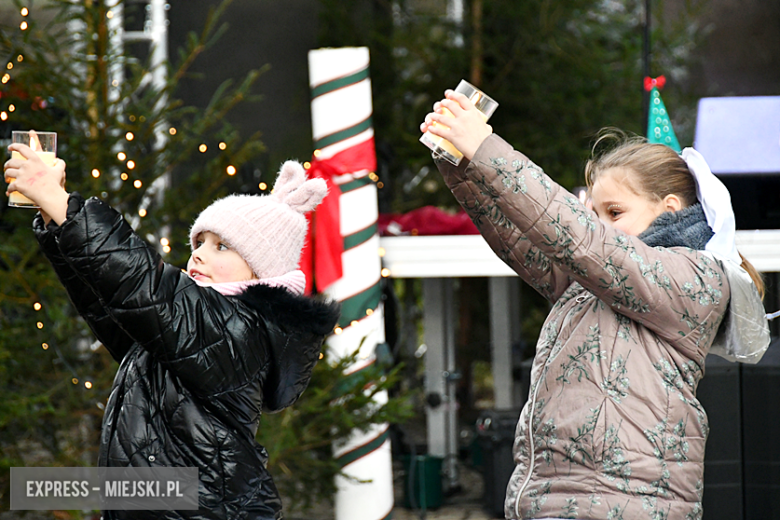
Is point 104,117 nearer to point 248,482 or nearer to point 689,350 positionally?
point 248,482

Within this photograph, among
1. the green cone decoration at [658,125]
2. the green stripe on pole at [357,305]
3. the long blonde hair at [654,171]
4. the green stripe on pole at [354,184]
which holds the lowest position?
the green stripe on pole at [357,305]

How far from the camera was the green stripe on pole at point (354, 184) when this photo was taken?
13.3ft

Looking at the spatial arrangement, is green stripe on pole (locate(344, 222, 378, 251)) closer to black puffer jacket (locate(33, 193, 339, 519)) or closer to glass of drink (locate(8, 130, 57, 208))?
black puffer jacket (locate(33, 193, 339, 519))

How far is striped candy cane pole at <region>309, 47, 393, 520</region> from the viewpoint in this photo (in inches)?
157

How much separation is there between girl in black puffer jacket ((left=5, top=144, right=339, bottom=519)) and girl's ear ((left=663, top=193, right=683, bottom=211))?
821mm

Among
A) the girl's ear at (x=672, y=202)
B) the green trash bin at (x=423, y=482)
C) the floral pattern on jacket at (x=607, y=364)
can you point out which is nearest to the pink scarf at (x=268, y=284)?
the floral pattern on jacket at (x=607, y=364)

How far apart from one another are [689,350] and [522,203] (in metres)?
0.50

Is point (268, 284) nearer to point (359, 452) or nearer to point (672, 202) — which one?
point (672, 202)

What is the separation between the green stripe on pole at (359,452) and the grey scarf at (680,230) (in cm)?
251

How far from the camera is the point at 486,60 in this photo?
23.1ft

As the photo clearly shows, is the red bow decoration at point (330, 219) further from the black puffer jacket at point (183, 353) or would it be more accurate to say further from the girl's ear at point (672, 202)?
the girl's ear at point (672, 202)

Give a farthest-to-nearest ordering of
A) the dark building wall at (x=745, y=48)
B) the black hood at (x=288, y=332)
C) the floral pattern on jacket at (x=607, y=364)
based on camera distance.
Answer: the dark building wall at (x=745, y=48), the black hood at (x=288, y=332), the floral pattern on jacket at (x=607, y=364)

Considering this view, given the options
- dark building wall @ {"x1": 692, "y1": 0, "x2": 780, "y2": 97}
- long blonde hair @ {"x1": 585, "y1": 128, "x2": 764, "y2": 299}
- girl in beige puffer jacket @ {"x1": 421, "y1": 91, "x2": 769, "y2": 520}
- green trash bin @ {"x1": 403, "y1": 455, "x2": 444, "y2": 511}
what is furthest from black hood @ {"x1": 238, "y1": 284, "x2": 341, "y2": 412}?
dark building wall @ {"x1": 692, "y1": 0, "x2": 780, "y2": 97}

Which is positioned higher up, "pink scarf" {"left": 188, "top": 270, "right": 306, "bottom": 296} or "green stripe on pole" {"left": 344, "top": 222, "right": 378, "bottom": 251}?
"green stripe on pole" {"left": 344, "top": 222, "right": 378, "bottom": 251}
